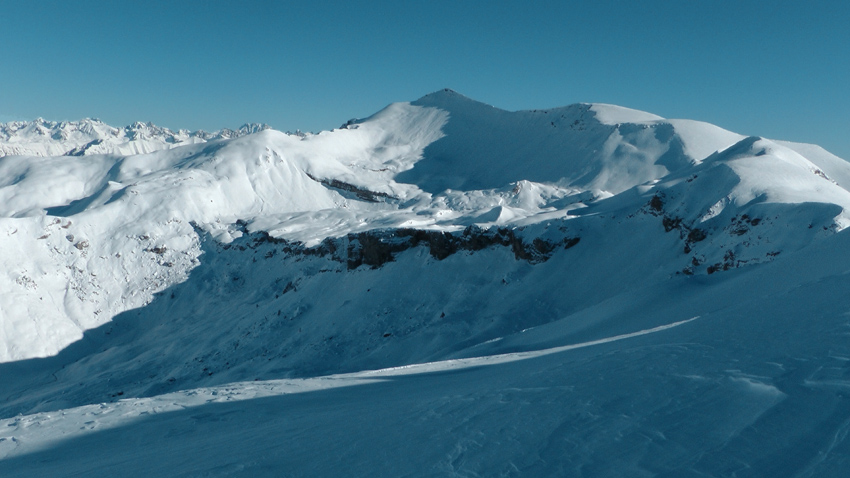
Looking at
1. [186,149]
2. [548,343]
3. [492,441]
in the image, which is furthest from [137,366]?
[186,149]

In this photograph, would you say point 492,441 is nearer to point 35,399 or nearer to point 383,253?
point 383,253

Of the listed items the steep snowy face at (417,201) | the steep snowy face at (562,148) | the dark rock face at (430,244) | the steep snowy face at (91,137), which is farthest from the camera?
the steep snowy face at (91,137)

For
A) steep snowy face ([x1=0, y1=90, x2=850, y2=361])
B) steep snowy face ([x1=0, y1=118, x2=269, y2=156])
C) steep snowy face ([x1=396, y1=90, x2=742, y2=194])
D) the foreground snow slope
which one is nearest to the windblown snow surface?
the foreground snow slope

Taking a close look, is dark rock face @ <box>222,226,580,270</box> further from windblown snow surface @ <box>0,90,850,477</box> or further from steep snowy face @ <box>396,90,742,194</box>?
steep snowy face @ <box>396,90,742,194</box>

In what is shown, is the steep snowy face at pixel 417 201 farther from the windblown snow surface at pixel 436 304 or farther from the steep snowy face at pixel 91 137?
the steep snowy face at pixel 91 137

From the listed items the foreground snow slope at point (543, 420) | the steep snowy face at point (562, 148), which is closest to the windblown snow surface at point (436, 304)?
the foreground snow slope at point (543, 420)

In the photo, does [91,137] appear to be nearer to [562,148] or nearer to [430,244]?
[562,148]
